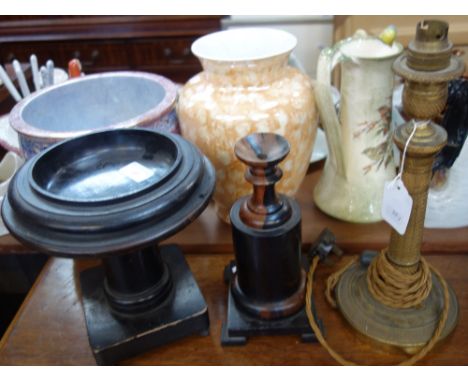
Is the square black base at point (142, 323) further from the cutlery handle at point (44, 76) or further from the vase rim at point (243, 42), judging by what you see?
the cutlery handle at point (44, 76)

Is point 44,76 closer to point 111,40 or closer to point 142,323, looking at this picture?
point 142,323

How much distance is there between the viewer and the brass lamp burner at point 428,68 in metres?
0.45

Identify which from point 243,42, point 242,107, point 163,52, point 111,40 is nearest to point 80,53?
point 111,40

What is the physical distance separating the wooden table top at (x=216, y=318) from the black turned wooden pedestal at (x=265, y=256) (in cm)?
3

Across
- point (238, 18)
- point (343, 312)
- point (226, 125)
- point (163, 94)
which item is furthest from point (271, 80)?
point (238, 18)

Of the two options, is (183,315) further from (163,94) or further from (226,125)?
(163,94)

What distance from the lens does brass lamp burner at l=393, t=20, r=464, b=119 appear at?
0.45 meters

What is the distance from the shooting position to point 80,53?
5.81 feet

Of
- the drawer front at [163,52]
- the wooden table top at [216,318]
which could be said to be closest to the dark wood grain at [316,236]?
the wooden table top at [216,318]

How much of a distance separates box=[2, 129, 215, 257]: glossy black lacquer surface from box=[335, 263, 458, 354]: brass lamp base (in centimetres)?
25

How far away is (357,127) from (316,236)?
0.59 feet

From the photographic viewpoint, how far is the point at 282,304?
1.96 ft
